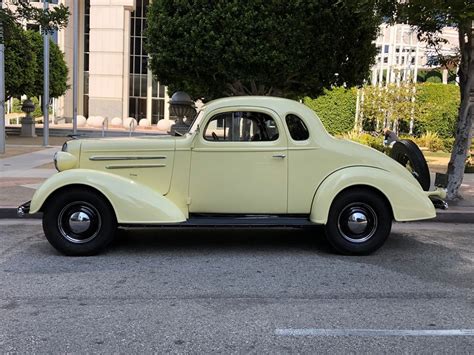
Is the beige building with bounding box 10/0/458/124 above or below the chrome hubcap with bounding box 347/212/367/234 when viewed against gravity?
above

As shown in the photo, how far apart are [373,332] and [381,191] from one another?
103 inches

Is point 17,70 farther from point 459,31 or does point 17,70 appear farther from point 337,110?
point 459,31

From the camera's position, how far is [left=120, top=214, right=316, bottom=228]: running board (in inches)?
256

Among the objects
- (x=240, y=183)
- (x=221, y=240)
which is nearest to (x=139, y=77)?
(x=221, y=240)

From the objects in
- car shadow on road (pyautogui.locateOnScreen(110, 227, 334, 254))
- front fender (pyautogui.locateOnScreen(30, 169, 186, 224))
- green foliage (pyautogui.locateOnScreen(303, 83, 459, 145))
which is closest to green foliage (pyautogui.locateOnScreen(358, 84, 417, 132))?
green foliage (pyautogui.locateOnScreen(303, 83, 459, 145))

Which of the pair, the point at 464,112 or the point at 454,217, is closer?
the point at 454,217

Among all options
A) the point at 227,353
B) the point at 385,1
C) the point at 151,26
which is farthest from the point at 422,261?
the point at 151,26

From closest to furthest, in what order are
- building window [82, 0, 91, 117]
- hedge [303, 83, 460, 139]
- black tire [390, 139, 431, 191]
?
black tire [390, 139, 431, 191] < hedge [303, 83, 460, 139] < building window [82, 0, 91, 117]

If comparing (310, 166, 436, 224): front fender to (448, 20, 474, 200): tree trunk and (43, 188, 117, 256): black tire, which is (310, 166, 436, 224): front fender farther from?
(448, 20, 474, 200): tree trunk

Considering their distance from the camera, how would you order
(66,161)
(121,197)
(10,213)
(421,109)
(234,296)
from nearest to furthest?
(234,296)
(121,197)
(66,161)
(10,213)
(421,109)

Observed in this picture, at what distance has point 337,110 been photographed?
100 ft

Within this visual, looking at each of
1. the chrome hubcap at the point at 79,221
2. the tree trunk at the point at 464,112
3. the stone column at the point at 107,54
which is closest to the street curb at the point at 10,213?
the chrome hubcap at the point at 79,221

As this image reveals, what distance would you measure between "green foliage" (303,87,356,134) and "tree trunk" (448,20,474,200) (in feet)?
65.7

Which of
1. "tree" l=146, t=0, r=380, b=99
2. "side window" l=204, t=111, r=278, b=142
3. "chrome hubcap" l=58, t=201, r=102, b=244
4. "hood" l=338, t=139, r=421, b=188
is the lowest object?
"chrome hubcap" l=58, t=201, r=102, b=244
